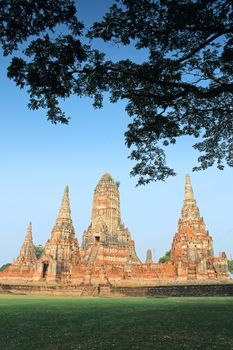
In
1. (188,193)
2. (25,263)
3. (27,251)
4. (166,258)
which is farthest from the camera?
(166,258)

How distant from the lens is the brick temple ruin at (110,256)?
131 feet

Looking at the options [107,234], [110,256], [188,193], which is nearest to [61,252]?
[110,256]

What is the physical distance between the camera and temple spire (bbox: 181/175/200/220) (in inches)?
1812

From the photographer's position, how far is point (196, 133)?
46.5 feet

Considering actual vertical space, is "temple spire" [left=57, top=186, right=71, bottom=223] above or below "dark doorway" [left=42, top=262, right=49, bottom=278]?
above

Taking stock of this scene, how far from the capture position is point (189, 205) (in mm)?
47000

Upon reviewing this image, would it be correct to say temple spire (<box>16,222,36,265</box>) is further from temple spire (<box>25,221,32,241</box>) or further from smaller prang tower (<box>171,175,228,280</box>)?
smaller prang tower (<box>171,175,228,280</box>)

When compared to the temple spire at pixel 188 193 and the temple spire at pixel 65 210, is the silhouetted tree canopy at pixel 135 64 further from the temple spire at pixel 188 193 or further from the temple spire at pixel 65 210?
the temple spire at pixel 65 210

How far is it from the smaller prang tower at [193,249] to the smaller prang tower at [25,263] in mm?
21351

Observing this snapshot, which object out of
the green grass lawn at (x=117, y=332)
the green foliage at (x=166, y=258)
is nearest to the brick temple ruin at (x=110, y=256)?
the green foliage at (x=166, y=258)

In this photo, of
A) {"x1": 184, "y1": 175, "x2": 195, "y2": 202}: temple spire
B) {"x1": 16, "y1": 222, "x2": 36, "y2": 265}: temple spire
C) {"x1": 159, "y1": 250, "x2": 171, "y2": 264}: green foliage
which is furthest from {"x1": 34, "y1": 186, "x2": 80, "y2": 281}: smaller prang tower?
{"x1": 159, "y1": 250, "x2": 171, "y2": 264}: green foliage

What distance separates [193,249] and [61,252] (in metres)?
19.8

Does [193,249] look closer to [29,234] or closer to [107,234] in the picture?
[107,234]

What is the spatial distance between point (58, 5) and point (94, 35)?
1.88m
